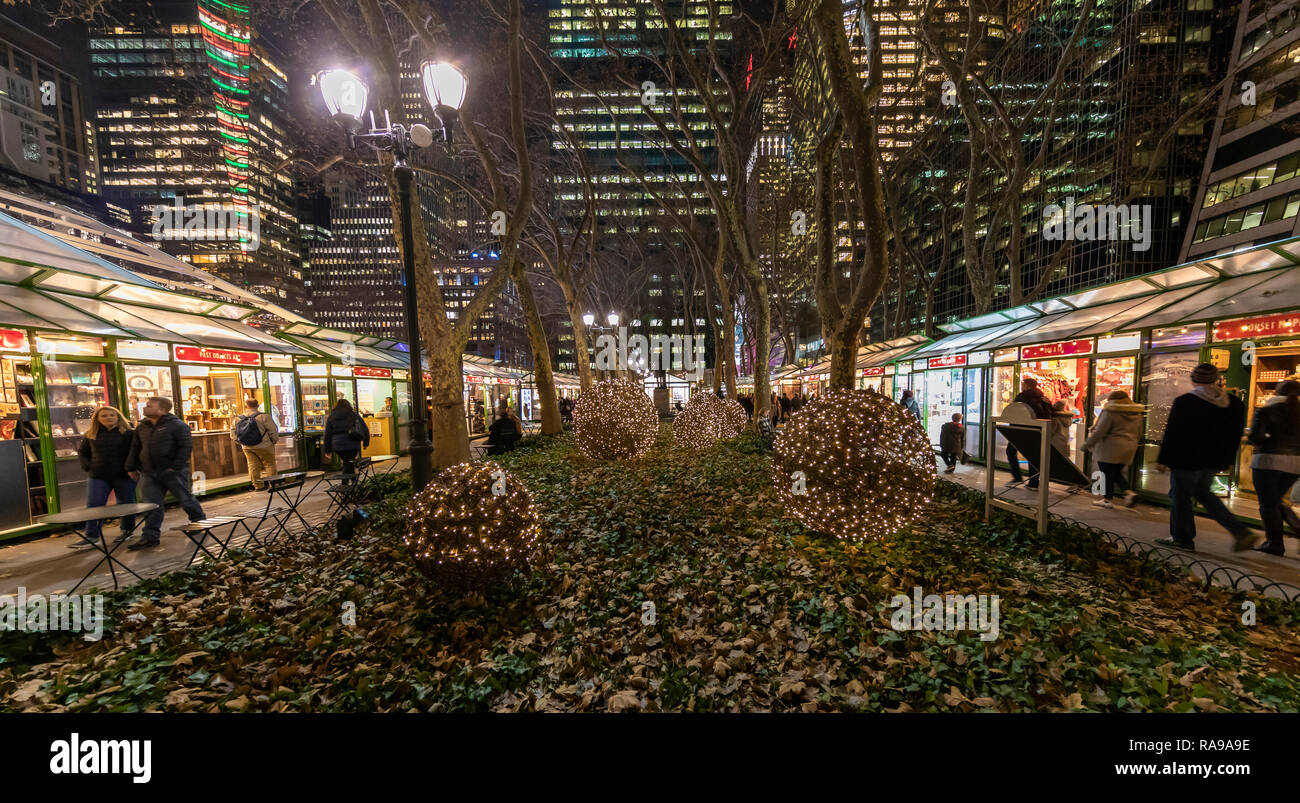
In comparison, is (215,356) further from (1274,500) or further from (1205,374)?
(1274,500)

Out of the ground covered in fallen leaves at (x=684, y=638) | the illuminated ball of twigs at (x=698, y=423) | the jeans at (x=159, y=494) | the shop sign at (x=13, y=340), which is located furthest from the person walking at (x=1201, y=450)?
the shop sign at (x=13, y=340)

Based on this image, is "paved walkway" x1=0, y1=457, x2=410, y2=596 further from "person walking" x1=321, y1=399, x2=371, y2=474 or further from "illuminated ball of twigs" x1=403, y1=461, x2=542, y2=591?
"illuminated ball of twigs" x1=403, y1=461, x2=542, y2=591

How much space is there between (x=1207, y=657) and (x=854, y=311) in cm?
499

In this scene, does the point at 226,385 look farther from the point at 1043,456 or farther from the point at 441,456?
the point at 1043,456

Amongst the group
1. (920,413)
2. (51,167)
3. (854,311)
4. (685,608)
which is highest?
(51,167)

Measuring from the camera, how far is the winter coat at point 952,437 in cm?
1063

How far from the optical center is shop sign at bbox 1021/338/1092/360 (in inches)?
325

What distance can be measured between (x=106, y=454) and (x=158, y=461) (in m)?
0.66

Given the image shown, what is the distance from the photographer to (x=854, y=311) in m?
6.73

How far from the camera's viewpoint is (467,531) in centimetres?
393

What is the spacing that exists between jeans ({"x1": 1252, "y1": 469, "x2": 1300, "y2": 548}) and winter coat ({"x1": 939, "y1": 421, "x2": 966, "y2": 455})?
562cm

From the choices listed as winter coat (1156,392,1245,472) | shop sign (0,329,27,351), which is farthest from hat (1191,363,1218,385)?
shop sign (0,329,27,351)
